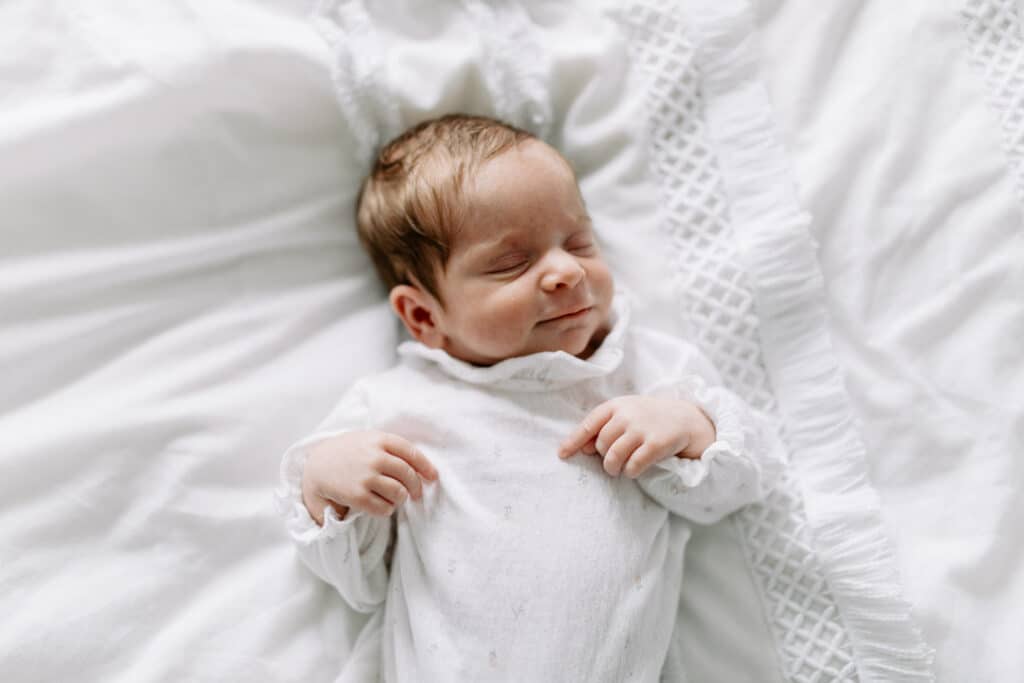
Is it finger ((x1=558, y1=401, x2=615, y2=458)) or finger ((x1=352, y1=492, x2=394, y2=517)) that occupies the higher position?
finger ((x1=558, y1=401, x2=615, y2=458))

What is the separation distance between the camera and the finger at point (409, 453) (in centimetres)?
107

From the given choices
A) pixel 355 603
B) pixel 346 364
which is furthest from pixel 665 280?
pixel 355 603

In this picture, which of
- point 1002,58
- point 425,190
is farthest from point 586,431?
point 1002,58

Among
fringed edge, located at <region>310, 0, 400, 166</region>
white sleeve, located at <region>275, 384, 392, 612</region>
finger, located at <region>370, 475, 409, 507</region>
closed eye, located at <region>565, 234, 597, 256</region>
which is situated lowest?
white sleeve, located at <region>275, 384, 392, 612</region>

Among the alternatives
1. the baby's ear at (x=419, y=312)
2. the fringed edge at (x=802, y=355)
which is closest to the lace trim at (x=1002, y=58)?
the fringed edge at (x=802, y=355)

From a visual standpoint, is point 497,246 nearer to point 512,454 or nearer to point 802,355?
point 512,454

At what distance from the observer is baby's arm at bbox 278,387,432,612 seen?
1.05 m

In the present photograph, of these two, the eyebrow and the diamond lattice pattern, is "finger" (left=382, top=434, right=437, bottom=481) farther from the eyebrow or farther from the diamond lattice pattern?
the diamond lattice pattern

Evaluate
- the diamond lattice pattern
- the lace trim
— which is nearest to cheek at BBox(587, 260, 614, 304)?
the diamond lattice pattern

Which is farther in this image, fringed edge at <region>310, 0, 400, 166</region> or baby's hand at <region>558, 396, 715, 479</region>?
fringed edge at <region>310, 0, 400, 166</region>

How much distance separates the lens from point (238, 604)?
1.10 metres

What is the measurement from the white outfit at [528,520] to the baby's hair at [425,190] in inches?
4.9

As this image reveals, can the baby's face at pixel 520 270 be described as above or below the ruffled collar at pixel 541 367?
above

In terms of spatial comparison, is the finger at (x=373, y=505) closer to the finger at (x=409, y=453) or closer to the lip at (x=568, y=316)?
the finger at (x=409, y=453)
